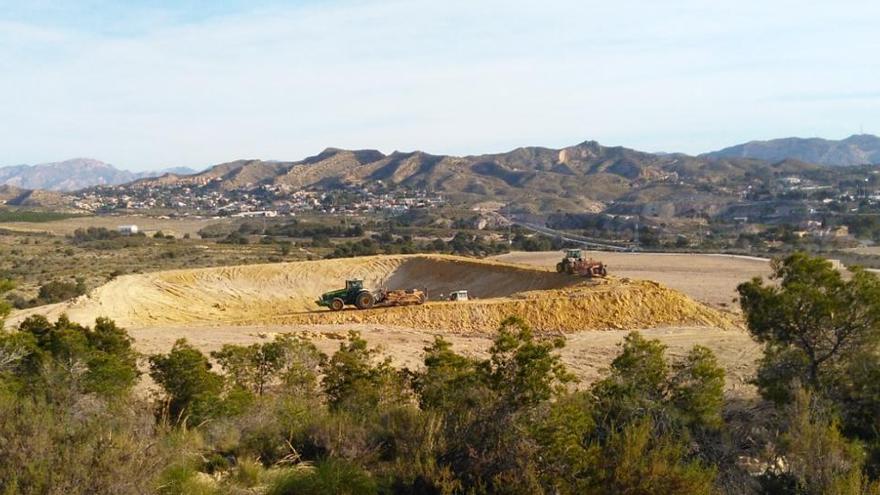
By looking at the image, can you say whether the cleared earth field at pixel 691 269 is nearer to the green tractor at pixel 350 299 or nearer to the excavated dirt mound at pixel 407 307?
the excavated dirt mound at pixel 407 307

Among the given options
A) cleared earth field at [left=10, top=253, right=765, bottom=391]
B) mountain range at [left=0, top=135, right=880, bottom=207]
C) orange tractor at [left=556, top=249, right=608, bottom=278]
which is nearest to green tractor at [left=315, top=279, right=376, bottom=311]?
cleared earth field at [left=10, top=253, right=765, bottom=391]

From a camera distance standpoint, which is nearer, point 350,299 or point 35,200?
point 350,299

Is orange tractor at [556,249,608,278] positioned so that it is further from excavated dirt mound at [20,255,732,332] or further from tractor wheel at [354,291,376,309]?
tractor wheel at [354,291,376,309]

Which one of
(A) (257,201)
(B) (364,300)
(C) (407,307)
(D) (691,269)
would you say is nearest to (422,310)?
(C) (407,307)

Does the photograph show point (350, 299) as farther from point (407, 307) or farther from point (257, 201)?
→ point (257, 201)

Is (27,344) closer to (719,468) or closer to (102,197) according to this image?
(719,468)

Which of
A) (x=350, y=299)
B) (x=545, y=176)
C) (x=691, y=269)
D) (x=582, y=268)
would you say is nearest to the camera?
(x=350, y=299)

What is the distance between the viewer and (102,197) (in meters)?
170

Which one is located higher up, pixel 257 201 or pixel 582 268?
pixel 257 201

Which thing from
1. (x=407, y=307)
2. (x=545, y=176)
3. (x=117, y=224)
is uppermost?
(x=545, y=176)

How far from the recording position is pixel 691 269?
47344 mm

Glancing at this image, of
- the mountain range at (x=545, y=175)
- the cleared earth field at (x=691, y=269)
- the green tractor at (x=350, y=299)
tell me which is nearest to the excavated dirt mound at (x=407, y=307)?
the green tractor at (x=350, y=299)

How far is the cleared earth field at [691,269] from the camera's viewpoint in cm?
3744

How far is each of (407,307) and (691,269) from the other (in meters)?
24.9
